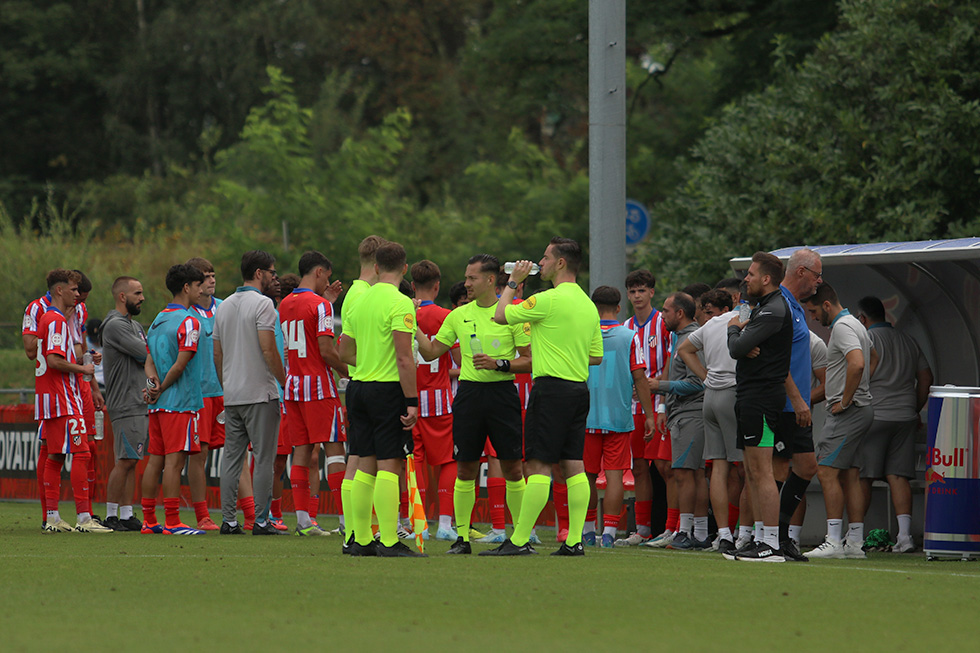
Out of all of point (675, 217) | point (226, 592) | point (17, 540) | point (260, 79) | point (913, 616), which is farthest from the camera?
point (260, 79)

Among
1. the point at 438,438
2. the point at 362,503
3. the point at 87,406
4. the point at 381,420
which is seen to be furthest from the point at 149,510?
the point at 381,420

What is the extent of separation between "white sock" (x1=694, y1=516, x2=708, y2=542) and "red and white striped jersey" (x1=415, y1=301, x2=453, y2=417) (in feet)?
7.59

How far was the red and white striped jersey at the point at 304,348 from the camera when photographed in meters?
11.6

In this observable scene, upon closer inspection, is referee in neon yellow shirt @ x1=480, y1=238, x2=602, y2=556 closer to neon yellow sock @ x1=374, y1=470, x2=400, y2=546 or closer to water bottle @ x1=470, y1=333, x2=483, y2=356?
water bottle @ x1=470, y1=333, x2=483, y2=356

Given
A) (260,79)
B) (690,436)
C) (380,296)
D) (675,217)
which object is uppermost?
(260,79)

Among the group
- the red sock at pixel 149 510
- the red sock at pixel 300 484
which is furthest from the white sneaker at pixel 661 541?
the red sock at pixel 149 510

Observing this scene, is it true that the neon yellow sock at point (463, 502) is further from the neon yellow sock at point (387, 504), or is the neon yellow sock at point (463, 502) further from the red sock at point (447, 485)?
the red sock at point (447, 485)

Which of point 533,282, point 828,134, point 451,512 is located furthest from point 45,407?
point 533,282

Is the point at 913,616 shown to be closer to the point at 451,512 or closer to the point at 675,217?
the point at 451,512

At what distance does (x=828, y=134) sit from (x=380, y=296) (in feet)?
36.8

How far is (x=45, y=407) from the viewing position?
12188mm

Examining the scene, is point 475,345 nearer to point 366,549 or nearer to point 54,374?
point 366,549

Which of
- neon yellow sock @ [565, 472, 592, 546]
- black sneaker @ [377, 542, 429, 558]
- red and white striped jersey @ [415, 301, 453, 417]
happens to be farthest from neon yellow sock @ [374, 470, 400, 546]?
red and white striped jersey @ [415, 301, 453, 417]

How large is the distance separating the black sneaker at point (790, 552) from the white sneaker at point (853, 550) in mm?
654
